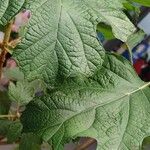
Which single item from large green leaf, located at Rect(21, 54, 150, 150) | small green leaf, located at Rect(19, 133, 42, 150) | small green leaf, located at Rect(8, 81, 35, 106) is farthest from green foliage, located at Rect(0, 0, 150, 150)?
small green leaf, located at Rect(8, 81, 35, 106)

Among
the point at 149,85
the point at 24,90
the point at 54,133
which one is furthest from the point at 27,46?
the point at 24,90

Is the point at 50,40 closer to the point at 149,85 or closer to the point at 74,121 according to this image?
the point at 74,121

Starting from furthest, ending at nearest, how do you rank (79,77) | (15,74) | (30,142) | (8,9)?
(15,74)
(30,142)
(79,77)
(8,9)

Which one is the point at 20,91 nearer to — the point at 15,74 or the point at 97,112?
the point at 15,74

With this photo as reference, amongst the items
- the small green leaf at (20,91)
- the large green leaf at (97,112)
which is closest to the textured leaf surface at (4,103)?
the small green leaf at (20,91)

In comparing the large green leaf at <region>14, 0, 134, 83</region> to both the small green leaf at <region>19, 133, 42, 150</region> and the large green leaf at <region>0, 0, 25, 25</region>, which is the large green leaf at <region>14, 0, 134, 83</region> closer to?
the large green leaf at <region>0, 0, 25, 25</region>

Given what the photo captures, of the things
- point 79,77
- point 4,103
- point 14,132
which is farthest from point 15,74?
point 79,77
